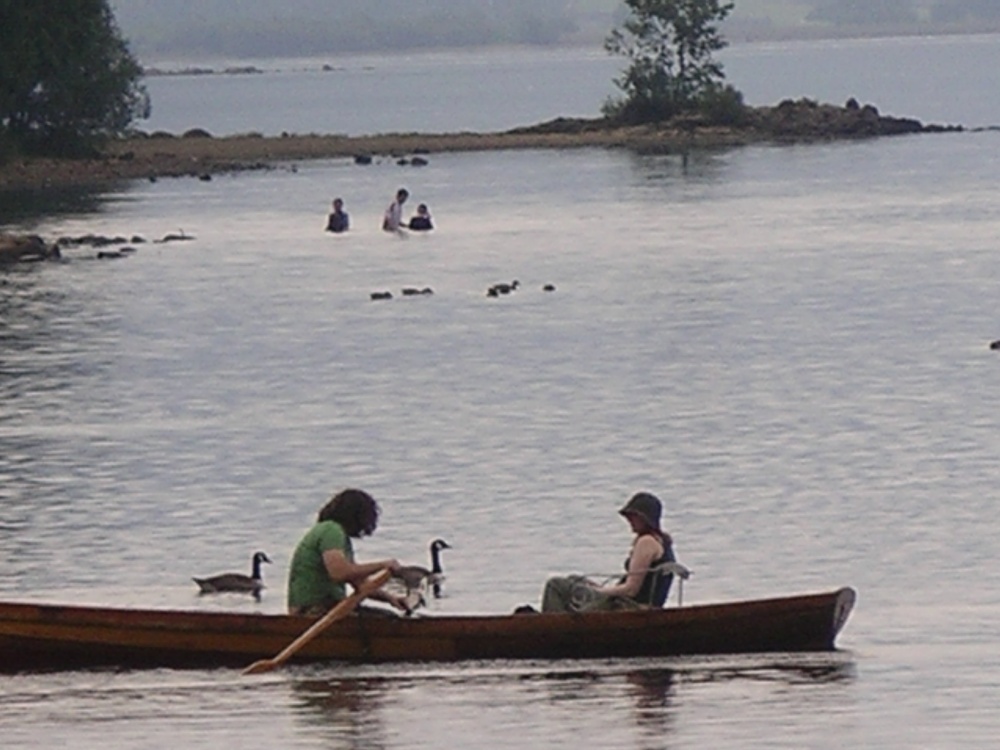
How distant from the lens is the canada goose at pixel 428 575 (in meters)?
28.6

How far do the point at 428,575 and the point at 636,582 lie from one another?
6183mm

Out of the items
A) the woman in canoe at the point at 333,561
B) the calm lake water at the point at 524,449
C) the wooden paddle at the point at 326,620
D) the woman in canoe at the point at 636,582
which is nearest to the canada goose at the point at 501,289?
the calm lake water at the point at 524,449

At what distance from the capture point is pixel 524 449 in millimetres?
44562

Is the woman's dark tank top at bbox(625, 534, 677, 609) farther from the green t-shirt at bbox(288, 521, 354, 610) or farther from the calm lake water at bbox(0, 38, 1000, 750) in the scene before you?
the green t-shirt at bbox(288, 521, 354, 610)

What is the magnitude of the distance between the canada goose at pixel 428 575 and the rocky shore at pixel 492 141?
9634 cm

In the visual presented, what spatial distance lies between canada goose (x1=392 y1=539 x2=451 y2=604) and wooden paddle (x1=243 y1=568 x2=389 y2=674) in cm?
190

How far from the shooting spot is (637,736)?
22.7 m

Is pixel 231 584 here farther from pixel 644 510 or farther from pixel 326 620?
pixel 644 510

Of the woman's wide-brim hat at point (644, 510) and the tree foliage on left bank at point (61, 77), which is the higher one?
the tree foliage on left bank at point (61, 77)

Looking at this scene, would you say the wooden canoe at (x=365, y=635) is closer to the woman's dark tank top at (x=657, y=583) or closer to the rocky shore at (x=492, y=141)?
the woman's dark tank top at (x=657, y=583)

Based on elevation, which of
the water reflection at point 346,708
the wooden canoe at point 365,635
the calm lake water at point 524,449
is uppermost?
the wooden canoe at point 365,635

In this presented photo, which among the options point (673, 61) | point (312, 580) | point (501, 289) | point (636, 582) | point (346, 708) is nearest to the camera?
point (346, 708)

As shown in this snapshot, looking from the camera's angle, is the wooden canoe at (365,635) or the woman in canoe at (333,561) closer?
the woman in canoe at (333,561)

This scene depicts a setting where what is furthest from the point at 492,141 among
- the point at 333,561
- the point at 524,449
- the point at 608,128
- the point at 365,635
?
the point at 333,561
